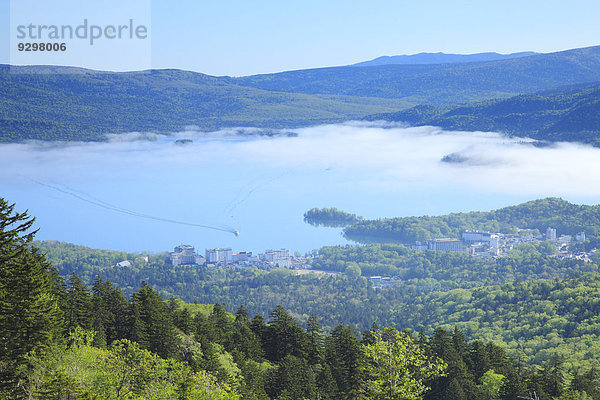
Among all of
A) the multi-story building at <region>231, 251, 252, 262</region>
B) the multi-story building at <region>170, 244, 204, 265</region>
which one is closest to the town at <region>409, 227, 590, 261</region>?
the multi-story building at <region>231, 251, 252, 262</region>

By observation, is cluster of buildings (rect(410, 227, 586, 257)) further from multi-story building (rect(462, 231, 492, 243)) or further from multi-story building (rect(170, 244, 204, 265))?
multi-story building (rect(170, 244, 204, 265))

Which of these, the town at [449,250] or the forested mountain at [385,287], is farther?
the town at [449,250]

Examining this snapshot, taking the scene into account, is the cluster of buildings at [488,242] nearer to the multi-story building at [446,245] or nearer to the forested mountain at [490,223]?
the multi-story building at [446,245]

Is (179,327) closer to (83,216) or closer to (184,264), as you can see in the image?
(184,264)

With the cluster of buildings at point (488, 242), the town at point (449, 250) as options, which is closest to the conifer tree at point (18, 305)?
the town at point (449, 250)

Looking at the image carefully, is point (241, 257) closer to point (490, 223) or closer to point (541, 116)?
point (490, 223)

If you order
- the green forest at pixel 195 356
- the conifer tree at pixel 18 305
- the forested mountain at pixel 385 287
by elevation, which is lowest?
the forested mountain at pixel 385 287

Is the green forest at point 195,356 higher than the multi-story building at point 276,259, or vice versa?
the green forest at point 195,356
